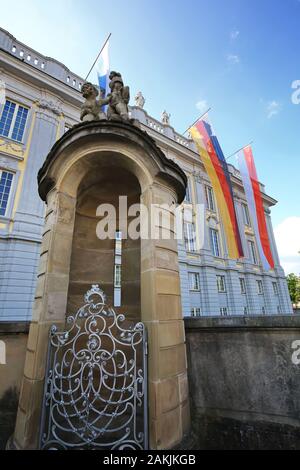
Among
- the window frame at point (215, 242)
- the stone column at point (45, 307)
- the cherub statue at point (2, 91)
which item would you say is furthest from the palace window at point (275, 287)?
the cherub statue at point (2, 91)

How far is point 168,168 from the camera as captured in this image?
3.12 m

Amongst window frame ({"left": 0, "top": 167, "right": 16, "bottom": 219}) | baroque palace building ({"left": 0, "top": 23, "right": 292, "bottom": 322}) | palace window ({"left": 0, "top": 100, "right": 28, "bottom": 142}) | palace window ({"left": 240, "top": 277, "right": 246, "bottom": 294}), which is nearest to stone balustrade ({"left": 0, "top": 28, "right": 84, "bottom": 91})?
baroque palace building ({"left": 0, "top": 23, "right": 292, "bottom": 322})

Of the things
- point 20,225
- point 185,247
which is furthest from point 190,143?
point 20,225

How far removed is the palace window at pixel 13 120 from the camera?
12023 millimetres

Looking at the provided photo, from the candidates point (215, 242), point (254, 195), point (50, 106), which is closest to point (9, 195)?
point (50, 106)

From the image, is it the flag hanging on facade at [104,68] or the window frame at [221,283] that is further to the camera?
the window frame at [221,283]

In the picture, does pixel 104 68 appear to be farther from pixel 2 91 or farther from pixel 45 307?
pixel 45 307

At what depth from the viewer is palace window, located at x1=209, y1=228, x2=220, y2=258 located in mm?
20719

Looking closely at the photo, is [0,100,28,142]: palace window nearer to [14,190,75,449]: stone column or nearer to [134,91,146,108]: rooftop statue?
[134,91,146,108]: rooftop statue

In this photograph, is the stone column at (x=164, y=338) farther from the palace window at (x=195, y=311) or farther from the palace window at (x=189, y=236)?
the palace window at (x=189, y=236)

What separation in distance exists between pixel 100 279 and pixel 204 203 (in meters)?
19.0

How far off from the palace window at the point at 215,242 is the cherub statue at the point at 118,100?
1828 centimetres

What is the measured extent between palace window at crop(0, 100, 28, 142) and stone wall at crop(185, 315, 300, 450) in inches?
564
